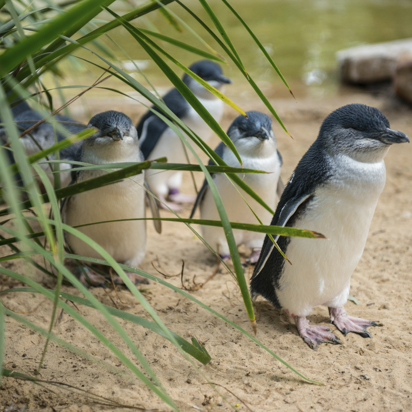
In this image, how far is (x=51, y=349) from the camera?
197 centimetres

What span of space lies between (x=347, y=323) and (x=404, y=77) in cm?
485

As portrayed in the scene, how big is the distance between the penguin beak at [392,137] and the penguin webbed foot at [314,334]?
2.89ft

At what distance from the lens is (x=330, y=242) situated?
2.06m

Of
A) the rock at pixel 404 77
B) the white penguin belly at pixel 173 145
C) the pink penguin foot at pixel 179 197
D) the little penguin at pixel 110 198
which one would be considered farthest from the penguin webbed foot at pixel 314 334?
the rock at pixel 404 77

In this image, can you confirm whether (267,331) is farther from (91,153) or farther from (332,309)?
(91,153)

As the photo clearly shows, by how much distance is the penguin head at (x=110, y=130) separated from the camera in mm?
2404

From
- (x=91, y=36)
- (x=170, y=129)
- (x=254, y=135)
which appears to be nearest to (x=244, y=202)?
(x=254, y=135)

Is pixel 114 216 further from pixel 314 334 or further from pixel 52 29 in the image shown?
pixel 52 29

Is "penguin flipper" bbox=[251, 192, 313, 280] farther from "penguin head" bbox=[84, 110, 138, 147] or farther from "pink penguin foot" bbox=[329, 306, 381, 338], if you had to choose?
"penguin head" bbox=[84, 110, 138, 147]

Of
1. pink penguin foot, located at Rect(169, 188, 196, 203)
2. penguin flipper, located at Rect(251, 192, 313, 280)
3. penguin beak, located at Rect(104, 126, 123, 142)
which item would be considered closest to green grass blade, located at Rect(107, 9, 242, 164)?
penguin flipper, located at Rect(251, 192, 313, 280)

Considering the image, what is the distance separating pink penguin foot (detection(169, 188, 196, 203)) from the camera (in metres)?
4.38

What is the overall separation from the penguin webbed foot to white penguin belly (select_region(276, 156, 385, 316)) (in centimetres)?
5

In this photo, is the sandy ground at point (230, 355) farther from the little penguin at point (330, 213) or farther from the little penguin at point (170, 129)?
the little penguin at point (170, 129)

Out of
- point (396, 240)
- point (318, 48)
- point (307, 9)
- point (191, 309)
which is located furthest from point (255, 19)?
point (191, 309)
